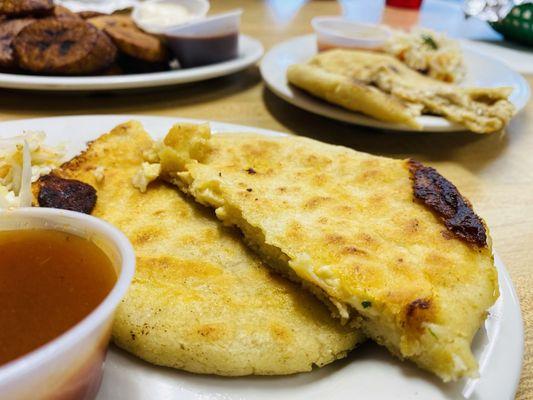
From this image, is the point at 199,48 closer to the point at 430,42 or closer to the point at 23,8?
the point at 23,8

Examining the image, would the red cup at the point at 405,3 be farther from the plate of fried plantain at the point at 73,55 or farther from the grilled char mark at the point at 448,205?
the grilled char mark at the point at 448,205

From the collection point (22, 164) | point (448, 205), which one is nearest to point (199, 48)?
point (22, 164)

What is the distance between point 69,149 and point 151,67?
5.46 ft

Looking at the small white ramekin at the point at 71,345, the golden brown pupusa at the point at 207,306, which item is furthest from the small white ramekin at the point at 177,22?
the small white ramekin at the point at 71,345

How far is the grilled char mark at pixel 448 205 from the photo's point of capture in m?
1.62

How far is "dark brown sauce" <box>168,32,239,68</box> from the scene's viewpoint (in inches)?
156

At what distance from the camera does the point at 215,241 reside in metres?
1.75

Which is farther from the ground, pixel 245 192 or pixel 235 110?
pixel 245 192

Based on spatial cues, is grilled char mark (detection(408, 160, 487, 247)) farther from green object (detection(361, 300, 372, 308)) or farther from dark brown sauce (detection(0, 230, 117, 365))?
dark brown sauce (detection(0, 230, 117, 365))

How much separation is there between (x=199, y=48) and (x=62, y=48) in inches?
40.5

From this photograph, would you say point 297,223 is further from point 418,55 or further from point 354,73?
point 418,55

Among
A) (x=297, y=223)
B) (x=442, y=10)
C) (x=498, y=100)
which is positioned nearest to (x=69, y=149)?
(x=297, y=223)

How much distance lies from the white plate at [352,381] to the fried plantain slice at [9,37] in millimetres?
2711

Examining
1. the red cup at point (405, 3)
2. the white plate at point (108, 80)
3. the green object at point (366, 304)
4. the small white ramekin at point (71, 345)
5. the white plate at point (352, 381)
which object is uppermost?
the small white ramekin at point (71, 345)
